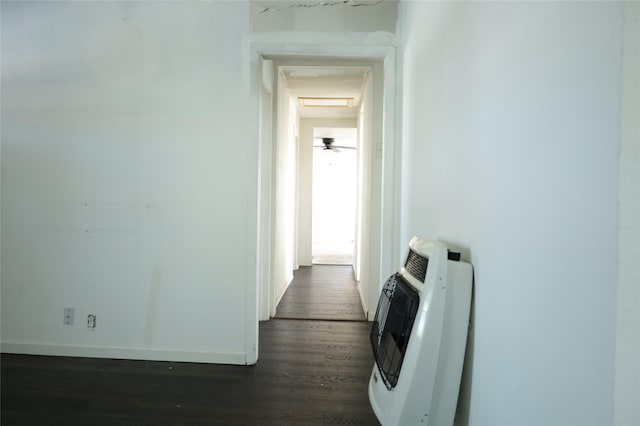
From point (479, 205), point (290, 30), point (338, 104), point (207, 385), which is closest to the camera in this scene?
point (479, 205)

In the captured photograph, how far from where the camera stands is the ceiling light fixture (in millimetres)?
5086

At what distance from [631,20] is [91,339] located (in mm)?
3059

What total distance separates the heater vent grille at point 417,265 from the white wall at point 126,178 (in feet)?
4.25

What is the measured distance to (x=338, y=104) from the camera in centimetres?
539

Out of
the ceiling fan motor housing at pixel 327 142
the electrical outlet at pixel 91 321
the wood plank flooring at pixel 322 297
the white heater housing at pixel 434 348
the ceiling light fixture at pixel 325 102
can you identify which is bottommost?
the wood plank flooring at pixel 322 297

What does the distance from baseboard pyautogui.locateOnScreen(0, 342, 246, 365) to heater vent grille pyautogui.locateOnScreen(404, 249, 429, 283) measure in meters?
1.51

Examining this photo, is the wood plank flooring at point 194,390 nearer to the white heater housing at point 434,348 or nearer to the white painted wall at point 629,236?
the white heater housing at point 434,348

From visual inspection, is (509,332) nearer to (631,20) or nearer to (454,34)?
(631,20)

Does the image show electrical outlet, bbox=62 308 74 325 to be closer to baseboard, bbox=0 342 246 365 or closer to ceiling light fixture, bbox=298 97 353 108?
baseboard, bbox=0 342 246 365

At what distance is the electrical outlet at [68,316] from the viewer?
2.49 m

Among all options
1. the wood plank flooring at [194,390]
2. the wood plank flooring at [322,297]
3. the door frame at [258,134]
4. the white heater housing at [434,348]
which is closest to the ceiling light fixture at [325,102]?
the wood plank flooring at [322,297]

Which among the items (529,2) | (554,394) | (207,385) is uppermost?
(529,2)

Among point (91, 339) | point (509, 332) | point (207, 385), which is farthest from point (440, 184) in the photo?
point (91, 339)

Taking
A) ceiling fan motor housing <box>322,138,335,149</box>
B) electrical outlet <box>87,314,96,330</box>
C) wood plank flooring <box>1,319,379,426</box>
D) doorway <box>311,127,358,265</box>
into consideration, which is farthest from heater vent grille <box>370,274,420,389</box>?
doorway <box>311,127,358,265</box>
